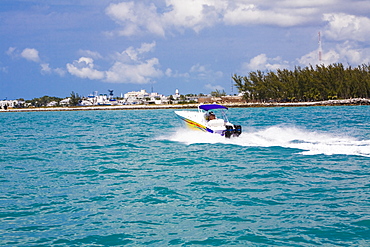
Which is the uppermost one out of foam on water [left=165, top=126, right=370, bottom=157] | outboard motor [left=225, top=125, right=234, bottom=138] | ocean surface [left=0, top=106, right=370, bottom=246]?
outboard motor [left=225, top=125, right=234, bottom=138]

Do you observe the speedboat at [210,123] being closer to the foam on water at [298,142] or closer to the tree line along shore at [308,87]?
the foam on water at [298,142]

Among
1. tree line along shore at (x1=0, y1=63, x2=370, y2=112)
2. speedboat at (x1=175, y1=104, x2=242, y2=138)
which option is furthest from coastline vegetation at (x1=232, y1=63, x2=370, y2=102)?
speedboat at (x1=175, y1=104, x2=242, y2=138)

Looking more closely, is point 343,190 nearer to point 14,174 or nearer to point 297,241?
point 297,241

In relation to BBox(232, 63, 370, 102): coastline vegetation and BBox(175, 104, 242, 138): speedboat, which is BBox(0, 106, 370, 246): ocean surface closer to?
BBox(175, 104, 242, 138): speedboat

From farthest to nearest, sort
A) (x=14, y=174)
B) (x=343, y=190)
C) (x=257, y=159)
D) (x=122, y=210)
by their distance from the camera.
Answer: (x=257, y=159) → (x=14, y=174) → (x=343, y=190) → (x=122, y=210)

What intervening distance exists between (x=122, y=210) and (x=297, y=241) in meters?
4.73

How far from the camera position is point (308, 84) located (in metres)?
138

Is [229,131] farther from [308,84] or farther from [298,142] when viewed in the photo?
[308,84]

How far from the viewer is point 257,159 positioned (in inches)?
807

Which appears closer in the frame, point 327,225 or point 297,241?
point 297,241

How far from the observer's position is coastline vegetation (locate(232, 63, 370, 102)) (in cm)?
12725

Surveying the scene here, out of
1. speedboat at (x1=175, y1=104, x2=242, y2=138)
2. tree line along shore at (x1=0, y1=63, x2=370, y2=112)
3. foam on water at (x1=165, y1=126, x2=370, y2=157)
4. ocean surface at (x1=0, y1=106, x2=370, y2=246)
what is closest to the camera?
ocean surface at (x1=0, y1=106, x2=370, y2=246)

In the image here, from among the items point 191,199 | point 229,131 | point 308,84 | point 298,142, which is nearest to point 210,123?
point 229,131

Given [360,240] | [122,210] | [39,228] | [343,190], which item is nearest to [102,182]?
[122,210]
